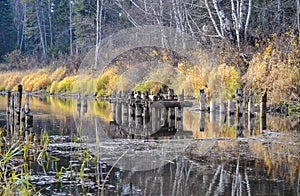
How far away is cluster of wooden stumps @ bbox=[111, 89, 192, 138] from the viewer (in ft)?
44.0

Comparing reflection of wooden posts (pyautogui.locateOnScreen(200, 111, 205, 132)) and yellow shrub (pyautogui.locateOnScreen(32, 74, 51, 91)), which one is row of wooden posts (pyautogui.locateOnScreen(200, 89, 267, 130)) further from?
yellow shrub (pyautogui.locateOnScreen(32, 74, 51, 91))

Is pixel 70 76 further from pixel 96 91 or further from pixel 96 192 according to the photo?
pixel 96 192

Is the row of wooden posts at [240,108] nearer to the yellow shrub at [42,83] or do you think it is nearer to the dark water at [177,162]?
the dark water at [177,162]

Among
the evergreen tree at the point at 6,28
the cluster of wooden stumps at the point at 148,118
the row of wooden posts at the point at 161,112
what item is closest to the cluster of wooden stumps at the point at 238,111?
the row of wooden posts at the point at 161,112

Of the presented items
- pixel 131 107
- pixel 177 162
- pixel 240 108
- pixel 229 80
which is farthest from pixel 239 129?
pixel 229 80

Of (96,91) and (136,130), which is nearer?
(136,130)

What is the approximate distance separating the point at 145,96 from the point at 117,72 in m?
12.3

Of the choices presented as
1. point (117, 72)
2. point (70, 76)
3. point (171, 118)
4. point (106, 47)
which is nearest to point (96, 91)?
point (117, 72)

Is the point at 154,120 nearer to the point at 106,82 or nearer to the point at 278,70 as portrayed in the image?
the point at 278,70

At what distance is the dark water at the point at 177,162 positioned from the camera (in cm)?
710

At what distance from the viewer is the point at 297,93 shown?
1666 cm

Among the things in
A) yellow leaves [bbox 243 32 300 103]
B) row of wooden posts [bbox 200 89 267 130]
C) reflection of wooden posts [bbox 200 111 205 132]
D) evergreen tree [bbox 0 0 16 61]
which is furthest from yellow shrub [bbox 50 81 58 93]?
evergreen tree [bbox 0 0 16 61]

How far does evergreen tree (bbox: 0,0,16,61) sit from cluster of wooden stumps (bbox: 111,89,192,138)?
3910 cm

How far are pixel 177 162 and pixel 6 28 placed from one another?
49.8 metres
